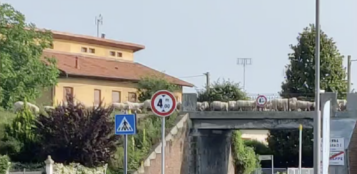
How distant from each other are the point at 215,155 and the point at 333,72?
20.9m

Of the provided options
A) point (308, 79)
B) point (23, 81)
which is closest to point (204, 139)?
point (23, 81)

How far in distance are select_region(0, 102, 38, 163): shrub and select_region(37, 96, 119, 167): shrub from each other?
111cm

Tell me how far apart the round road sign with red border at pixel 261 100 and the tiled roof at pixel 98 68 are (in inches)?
611

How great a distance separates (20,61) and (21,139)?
44.9ft

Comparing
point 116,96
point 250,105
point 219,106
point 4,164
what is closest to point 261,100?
point 250,105

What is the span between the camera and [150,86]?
2303 inches

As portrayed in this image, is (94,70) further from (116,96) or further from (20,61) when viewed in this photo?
(20,61)

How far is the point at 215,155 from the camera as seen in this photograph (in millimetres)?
50156

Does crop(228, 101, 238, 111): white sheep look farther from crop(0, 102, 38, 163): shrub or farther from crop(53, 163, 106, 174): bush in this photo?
crop(0, 102, 38, 163): shrub

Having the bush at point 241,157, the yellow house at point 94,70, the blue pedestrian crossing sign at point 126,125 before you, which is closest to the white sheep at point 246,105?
the bush at point 241,157

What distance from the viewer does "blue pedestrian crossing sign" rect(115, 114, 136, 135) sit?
18.8 meters

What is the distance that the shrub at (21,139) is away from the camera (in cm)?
3747

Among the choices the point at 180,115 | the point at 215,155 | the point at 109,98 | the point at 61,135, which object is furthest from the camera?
the point at 109,98

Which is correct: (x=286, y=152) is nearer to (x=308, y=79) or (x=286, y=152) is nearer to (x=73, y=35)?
(x=308, y=79)
